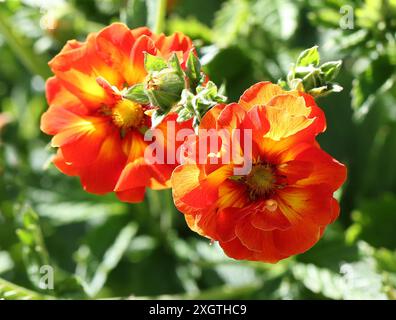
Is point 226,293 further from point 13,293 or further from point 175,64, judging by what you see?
point 175,64

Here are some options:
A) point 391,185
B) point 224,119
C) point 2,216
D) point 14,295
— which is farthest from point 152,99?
point 391,185

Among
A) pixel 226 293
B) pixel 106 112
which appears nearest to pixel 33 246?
pixel 106 112

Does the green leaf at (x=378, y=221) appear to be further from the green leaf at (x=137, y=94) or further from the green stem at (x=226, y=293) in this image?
the green leaf at (x=137, y=94)

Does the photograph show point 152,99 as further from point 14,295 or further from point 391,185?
point 391,185

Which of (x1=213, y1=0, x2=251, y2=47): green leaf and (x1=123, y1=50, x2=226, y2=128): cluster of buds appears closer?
(x1=123, y1=50, x2=226, y2=128): cluster of buds

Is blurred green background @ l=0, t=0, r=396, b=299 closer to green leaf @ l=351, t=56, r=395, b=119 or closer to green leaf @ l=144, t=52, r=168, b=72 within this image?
green leaf @ l=351, t=56, r=395, b=119

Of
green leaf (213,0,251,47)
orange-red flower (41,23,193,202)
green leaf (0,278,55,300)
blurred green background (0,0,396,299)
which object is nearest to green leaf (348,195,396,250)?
blurred green background (0,0,396,299)
